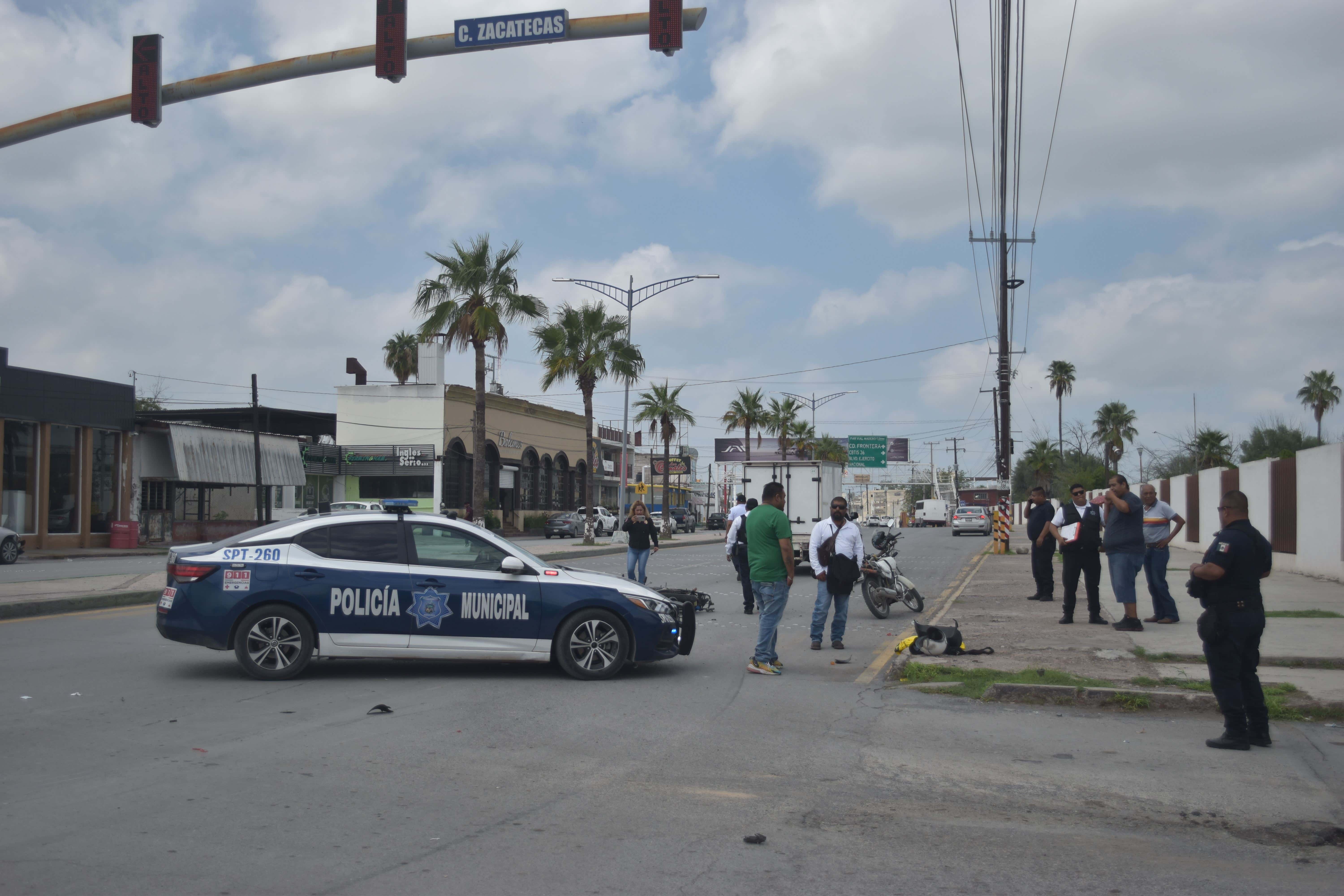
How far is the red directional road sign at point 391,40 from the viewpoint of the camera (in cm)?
1029

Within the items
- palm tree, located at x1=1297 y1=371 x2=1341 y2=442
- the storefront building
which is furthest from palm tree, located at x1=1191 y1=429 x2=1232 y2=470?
the storefront building

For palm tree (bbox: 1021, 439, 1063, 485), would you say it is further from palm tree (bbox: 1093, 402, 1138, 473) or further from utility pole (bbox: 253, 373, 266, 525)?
utility pole (bbox: 253, 373, 266, 525)

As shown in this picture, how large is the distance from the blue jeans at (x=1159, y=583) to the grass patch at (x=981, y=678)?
4.25 m

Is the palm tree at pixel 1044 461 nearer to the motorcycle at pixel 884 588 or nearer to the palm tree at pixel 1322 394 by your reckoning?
the palm tree at pixel 1322 394

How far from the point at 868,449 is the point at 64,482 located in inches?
2335

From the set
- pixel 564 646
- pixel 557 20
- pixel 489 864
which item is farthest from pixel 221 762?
pixel 557 20

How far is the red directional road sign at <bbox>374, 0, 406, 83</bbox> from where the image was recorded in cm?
1029

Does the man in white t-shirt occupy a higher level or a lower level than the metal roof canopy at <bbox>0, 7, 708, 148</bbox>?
lower

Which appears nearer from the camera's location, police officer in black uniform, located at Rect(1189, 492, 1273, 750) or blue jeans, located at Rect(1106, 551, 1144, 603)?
police officer in black uniform, located at Rect(1189, 492, 1273, 750)

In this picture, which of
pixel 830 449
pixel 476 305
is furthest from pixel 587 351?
pixel 830 449

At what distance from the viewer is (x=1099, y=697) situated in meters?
8.88

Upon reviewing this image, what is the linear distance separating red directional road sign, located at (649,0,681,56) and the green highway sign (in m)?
75.2

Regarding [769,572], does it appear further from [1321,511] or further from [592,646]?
[1321,511]

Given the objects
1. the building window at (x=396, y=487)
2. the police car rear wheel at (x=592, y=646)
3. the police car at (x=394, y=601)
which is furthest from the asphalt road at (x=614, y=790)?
the building window at (x=396, y=487)
